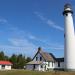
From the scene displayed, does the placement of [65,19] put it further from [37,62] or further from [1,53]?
[1,53]

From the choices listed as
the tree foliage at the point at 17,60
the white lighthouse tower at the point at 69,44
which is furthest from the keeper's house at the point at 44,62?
the tree foliage at the point at 17,60

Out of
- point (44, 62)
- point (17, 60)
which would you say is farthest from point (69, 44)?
point (17, 60)

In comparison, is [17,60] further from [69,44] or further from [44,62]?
[69,44]

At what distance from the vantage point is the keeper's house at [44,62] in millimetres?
60812

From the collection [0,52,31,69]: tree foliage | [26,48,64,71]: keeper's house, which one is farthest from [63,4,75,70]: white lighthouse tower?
[0,52,31,69]: tree foliage

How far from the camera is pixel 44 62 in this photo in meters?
61.0

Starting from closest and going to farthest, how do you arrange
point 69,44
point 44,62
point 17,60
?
point 69,44
point 44,62
point 17,60

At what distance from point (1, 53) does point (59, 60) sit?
3528 centimetres

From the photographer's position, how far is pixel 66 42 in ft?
168

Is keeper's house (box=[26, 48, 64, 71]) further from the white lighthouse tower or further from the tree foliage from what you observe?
the tree foliage

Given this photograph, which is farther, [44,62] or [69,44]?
[44,62]

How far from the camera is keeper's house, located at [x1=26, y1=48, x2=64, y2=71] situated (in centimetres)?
6081

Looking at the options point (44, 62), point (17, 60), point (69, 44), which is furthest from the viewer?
point (17, 60)

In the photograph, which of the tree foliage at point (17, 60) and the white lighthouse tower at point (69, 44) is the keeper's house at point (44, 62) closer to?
the white lighthouse tower at point (69, 44)
